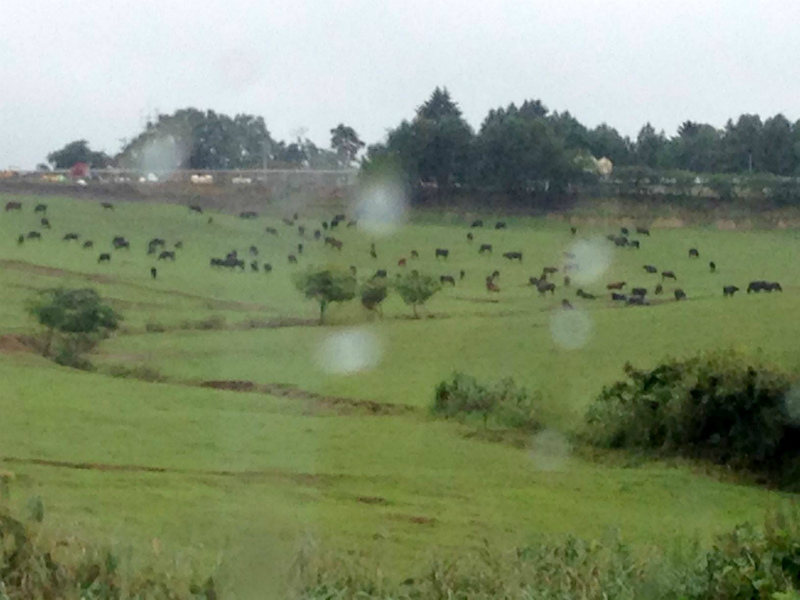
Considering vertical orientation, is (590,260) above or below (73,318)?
above

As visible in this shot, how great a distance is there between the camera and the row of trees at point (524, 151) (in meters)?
19.3

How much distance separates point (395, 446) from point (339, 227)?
799 centimetres

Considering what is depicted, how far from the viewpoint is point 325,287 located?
17.0 metres

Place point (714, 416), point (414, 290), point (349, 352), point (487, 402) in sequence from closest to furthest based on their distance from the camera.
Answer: point (714, 416), point (487, 402), point (349, 352), point (414, 290)

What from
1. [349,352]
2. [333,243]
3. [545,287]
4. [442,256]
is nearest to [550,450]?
[349,352]

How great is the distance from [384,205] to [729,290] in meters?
5.44

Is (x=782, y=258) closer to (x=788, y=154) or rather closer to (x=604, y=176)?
(x=788, y=154)

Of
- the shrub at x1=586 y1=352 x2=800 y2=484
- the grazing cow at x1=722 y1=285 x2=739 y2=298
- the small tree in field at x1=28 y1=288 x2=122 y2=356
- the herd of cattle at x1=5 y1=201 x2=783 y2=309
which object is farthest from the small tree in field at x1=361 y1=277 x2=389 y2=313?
the shrub at x1=586 y1=352 x2=800 y2=484

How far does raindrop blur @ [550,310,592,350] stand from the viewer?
16.2 m

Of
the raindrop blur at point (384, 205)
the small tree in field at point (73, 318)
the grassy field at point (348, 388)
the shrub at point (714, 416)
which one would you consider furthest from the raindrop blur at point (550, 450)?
the raindrop blur at point (384, 205)

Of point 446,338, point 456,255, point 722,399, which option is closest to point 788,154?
point 456,255

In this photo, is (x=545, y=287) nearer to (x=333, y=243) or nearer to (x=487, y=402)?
(x=333, y=243)

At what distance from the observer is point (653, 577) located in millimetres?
5328

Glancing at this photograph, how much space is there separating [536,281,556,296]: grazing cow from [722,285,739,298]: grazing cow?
2436 mm
